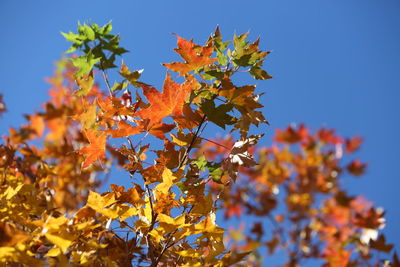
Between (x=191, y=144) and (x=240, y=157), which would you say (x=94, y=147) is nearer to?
(x=191, y=144)

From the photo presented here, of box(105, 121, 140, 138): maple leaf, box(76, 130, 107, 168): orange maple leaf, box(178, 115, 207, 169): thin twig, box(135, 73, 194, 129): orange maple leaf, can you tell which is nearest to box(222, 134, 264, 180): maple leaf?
box(178, 115, 207, 169): thin twig

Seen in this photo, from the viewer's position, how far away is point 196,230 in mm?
1094

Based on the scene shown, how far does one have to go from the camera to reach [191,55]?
1.19m

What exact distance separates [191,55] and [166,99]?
19cm

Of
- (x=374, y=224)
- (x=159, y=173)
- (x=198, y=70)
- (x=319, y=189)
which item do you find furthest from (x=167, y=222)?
(x=319, y=189)

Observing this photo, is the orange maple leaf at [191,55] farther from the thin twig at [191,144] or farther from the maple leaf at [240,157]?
the maple leaf at [240,157]

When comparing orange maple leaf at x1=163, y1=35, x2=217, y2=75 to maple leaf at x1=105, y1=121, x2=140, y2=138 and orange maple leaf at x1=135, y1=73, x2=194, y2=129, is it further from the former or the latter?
maple leaf at x1=105, y1=121, x2=140, y2=138

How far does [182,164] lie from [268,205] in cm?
571

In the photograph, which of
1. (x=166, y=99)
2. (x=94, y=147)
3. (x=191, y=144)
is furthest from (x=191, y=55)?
(x=94, y=147)

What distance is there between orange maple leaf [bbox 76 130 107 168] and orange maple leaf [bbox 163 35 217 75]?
1.22 ft

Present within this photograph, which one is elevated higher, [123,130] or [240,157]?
[123,130]

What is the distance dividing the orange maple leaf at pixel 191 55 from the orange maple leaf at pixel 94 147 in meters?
Answer: 0.37

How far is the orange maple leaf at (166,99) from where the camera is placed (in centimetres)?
113

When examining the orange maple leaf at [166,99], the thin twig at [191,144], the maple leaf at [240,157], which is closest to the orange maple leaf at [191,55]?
the orange maple leaf at [166,99]
